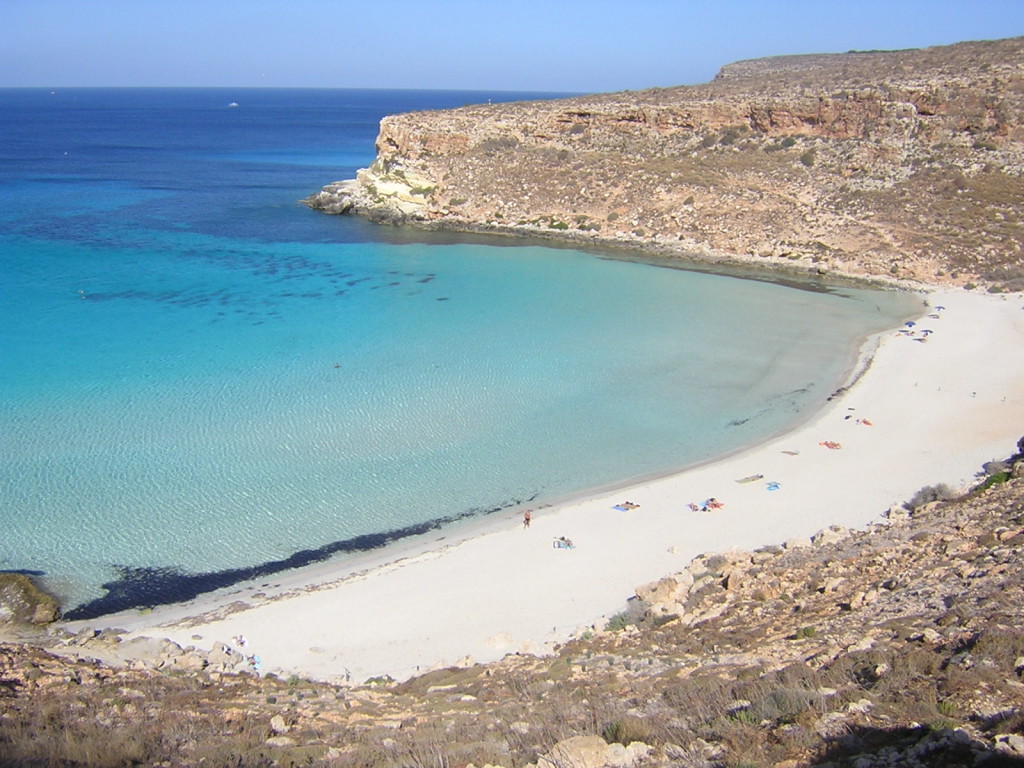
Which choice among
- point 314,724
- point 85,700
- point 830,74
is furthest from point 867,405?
point 830,74

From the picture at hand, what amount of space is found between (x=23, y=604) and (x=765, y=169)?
40207 millimetres

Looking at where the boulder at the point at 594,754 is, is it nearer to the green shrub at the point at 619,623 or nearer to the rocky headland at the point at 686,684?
the rocky headland at the point at 686,684

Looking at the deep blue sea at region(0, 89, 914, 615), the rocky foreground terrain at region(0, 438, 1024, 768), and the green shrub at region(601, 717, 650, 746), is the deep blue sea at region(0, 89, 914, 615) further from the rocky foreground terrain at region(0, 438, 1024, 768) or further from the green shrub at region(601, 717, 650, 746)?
the green shrub at region(601, 717, 650, 746)

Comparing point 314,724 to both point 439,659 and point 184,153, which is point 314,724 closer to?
point 439,659

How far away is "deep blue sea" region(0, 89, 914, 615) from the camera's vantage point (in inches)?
606

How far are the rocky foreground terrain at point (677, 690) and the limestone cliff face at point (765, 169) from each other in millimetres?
26199

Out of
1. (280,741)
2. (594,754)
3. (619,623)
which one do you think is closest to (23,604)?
(280,741)

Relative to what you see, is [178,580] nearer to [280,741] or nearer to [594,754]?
[280,741]

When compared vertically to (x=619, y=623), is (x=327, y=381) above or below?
above

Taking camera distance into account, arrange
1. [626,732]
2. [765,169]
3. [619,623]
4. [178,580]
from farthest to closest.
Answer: [765,169], [178,580], [619,623], [626,732]

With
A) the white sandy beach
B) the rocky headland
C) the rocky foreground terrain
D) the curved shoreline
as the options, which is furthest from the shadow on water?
the rocky foreground terrain

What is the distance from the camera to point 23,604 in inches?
498

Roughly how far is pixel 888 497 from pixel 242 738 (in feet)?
42.5

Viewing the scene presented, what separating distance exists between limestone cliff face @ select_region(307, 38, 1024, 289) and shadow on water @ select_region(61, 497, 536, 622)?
27.5 meters
